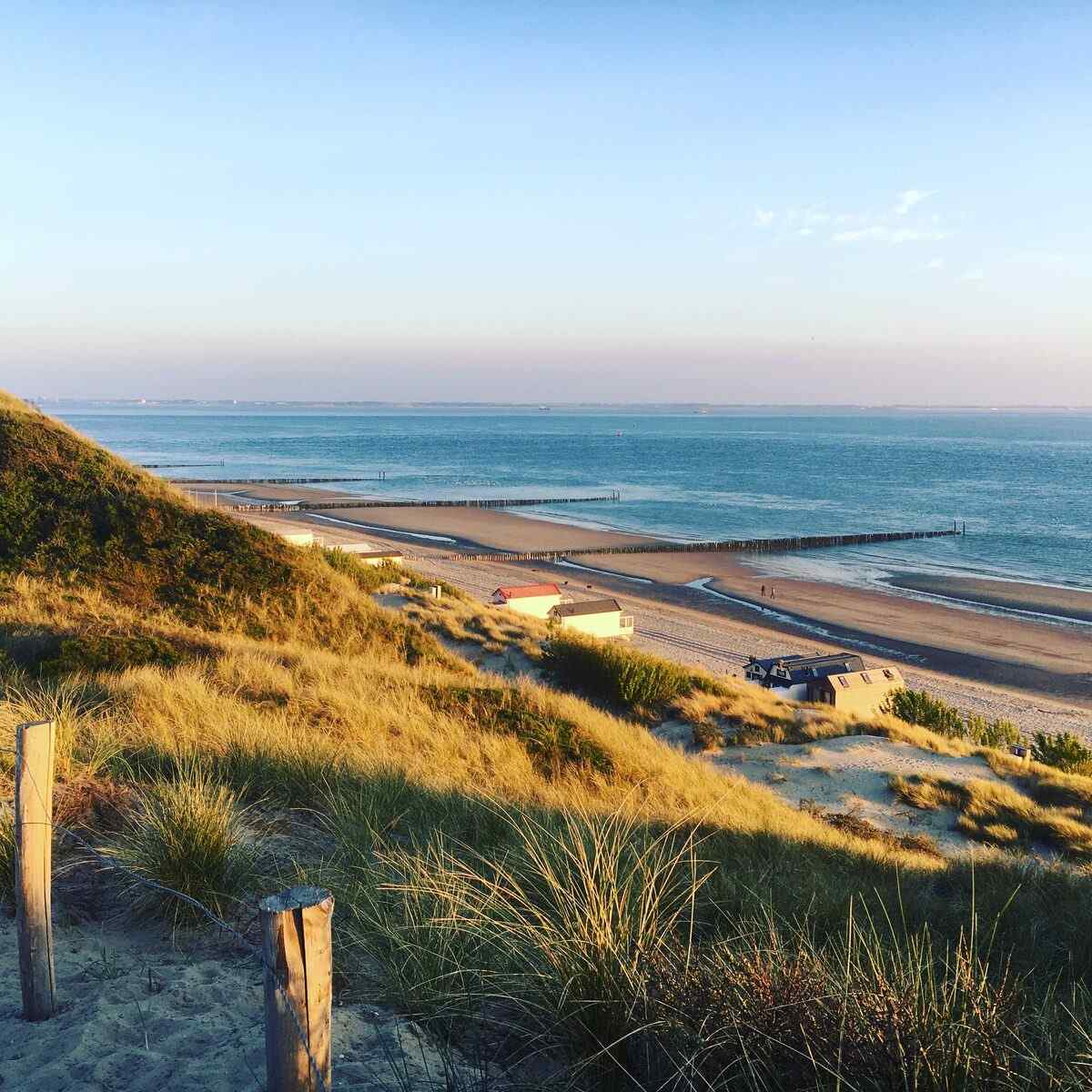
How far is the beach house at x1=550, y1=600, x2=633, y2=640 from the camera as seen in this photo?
30.4 metres

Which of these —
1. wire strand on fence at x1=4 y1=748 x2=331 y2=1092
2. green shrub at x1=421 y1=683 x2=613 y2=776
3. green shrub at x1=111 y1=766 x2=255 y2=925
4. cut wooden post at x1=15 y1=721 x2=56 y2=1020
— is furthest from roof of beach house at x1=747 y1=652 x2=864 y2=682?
cut wooden post at x1=15 y1=721 x2=56 y2=1020

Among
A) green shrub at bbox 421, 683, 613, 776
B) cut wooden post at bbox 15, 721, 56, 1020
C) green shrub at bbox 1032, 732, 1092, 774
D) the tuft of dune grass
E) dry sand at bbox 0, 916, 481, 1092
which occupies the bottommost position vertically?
green shrub at bbox 1032, 732, 1092, 774

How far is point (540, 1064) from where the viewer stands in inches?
132

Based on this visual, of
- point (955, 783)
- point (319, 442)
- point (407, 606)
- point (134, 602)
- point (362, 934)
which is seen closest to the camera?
point (362, 934)

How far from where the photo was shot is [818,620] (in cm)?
3766

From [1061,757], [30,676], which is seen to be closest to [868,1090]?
[30,676]

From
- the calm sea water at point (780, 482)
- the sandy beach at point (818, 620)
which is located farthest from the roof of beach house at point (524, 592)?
the calm sea water at point (780, 482)

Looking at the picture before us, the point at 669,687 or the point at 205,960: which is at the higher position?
the point at 205,960

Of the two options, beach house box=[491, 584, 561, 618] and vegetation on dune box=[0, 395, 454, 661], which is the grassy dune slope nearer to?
vegetation on dune box=[0, 395, 454, 661]

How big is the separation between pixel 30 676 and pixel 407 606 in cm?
1389

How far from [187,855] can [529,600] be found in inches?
1130

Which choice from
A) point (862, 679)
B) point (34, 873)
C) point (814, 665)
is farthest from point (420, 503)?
point (34, 873)

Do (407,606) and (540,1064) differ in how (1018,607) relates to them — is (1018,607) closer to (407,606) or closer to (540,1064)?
(407,606)

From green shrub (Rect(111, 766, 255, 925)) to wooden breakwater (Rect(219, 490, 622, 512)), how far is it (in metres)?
62.4
